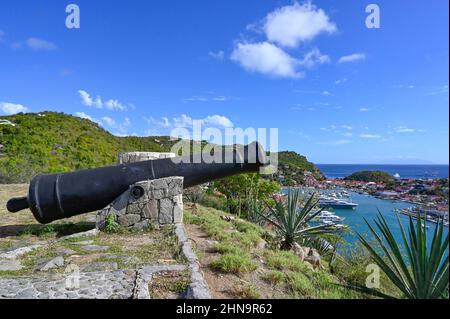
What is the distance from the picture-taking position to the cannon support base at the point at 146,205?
232 inches

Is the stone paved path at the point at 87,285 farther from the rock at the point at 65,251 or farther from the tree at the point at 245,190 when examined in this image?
the tree at the point at 245,190

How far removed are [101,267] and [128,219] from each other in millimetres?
1915

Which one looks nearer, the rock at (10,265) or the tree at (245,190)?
the rock at (10,265)

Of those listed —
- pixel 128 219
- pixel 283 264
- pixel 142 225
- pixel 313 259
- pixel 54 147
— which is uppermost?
pixel 54 147

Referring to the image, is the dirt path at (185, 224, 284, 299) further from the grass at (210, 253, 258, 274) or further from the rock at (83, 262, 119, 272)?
the rock at (83, 262, 119, 272)

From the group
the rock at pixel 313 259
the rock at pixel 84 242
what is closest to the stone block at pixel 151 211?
the rock at pixel 84 242

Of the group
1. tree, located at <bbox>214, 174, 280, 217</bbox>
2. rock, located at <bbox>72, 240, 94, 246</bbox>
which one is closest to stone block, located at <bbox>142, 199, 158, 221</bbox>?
rock, located at <bbox>72, 240, 94, 246</bbox>

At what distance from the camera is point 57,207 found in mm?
5551

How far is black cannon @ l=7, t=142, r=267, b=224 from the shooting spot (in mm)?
5562

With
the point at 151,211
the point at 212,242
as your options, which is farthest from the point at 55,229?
the point at 212,242

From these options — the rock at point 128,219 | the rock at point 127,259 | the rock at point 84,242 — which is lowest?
the rock at point 127,259

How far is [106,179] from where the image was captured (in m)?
5.88

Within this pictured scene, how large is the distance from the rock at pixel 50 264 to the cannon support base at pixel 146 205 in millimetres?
1530

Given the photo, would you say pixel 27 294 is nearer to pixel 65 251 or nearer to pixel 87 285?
pixel 87 285
